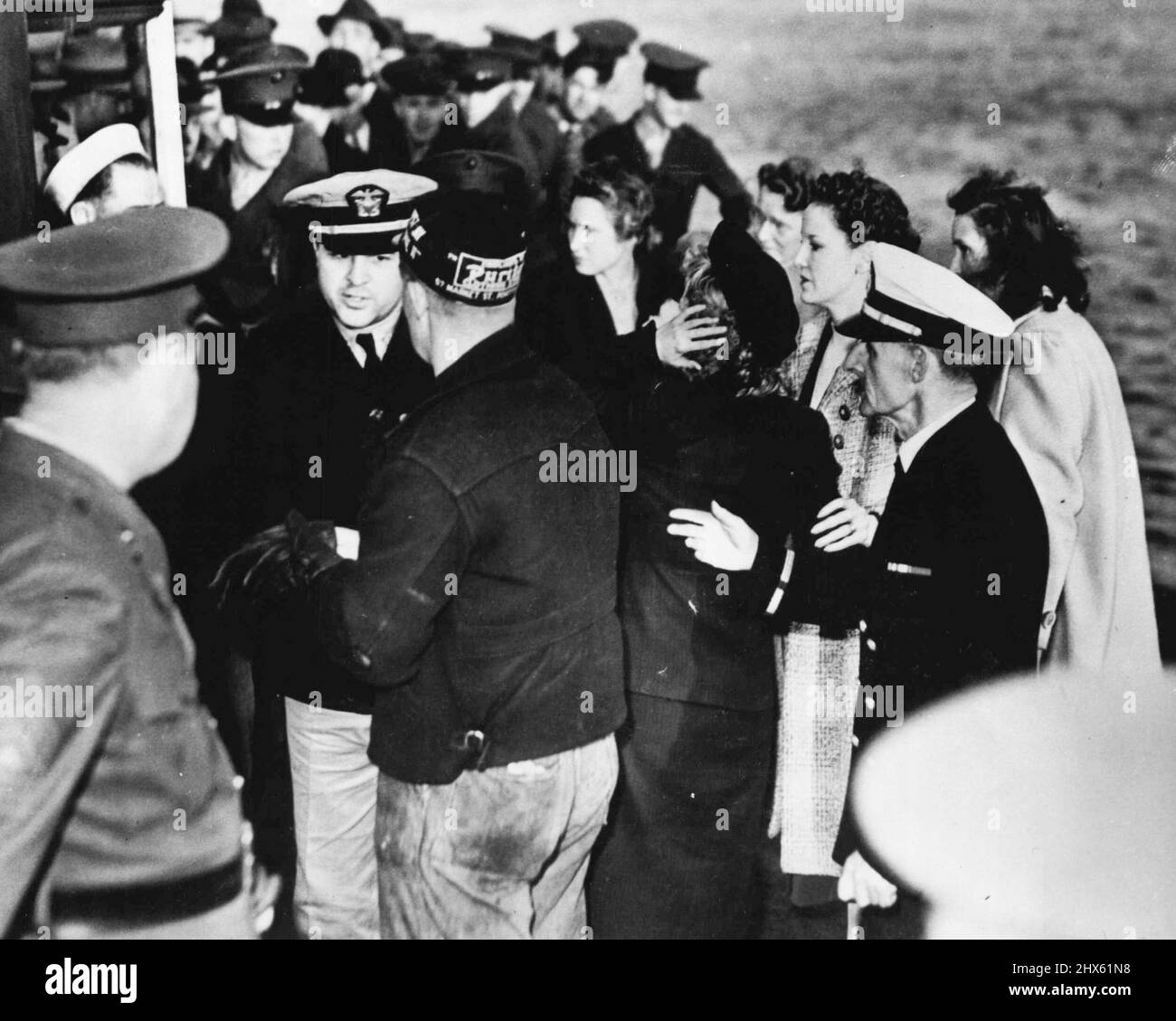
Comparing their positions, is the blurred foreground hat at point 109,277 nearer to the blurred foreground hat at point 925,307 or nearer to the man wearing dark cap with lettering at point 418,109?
the man wearing dark cap with lettering at point 418,109

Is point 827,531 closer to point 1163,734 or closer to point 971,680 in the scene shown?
point 971,680

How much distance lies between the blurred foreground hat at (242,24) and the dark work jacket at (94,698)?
125 centimetres

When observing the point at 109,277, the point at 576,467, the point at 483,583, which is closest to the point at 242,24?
the point at 109,277

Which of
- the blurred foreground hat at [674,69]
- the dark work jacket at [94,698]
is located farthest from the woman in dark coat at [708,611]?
the dark work jacket at [94,698]

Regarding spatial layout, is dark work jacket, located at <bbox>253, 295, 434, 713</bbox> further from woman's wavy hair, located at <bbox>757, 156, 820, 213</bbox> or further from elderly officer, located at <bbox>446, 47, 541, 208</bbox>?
woman's wavy hair, located at <bbox>757, 156, 820, 213</bbox>

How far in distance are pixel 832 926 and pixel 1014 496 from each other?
4.57 ft

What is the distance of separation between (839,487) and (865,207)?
796mm

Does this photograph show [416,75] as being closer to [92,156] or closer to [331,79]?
[331,79]

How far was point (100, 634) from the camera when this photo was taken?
145 inches

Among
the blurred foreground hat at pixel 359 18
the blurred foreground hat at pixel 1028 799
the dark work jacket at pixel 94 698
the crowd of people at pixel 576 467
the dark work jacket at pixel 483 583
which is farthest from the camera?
the blurred foreground hat at pixel 1028 799

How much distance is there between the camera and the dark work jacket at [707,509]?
4129 millimetres

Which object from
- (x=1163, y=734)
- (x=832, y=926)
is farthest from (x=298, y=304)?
(x=1163, y=734)

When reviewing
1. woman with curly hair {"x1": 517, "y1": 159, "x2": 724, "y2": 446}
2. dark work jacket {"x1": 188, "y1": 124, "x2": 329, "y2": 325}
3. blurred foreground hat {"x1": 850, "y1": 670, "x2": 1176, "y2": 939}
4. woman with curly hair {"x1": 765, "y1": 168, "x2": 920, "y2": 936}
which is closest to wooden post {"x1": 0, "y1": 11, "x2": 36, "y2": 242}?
dark work jacket {"x1": 188, "y1": 124, "x2": 329, "y2": 325}

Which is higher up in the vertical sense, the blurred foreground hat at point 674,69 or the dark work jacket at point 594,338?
the blurred foreground hat at point 674,69
